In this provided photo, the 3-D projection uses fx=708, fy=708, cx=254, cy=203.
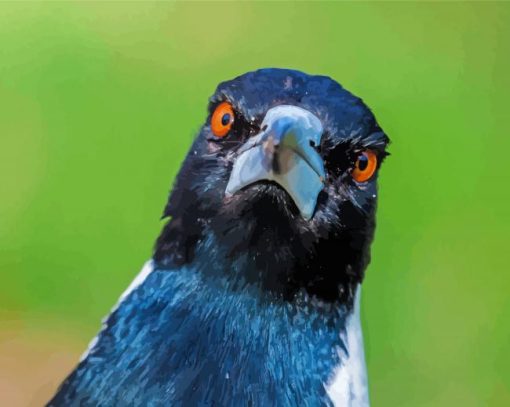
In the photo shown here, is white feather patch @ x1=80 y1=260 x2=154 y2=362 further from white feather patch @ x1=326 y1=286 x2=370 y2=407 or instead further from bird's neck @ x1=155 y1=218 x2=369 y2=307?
white feather patch @ x1=326 y1=286 x2=370 y2=407

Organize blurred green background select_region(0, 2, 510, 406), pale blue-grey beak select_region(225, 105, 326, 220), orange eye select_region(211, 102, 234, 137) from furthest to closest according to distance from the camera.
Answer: blurred green background select_region(0, 2, 510, 406), orange eye select_region(211, 102, 234, 137), pale blue-grey beak select_region(225, 105, 326, 220)

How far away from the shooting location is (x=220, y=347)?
87 cm

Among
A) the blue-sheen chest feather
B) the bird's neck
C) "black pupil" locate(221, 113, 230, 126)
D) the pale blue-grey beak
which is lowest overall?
the blue-sheen chest feather

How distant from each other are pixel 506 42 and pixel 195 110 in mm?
493

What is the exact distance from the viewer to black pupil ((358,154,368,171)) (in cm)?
89

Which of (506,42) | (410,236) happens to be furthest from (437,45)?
(410,236)

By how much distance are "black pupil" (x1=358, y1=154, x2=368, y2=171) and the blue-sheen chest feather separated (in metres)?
0.18

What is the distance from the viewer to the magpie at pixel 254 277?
84 cm

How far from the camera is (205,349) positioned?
866 mm

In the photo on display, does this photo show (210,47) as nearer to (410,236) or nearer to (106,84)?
(106,84)

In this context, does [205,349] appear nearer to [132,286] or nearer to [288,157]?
[132,286]

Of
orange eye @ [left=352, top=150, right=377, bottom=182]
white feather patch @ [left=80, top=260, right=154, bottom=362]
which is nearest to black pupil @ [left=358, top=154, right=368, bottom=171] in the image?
orange eye @ [left=352, top=150, right=377, bottom=182]

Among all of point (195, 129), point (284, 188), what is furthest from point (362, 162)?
point (195, 129)

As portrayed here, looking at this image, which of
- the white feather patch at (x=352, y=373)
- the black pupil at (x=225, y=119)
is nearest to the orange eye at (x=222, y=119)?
the black pupil at (x=225, y=119)
